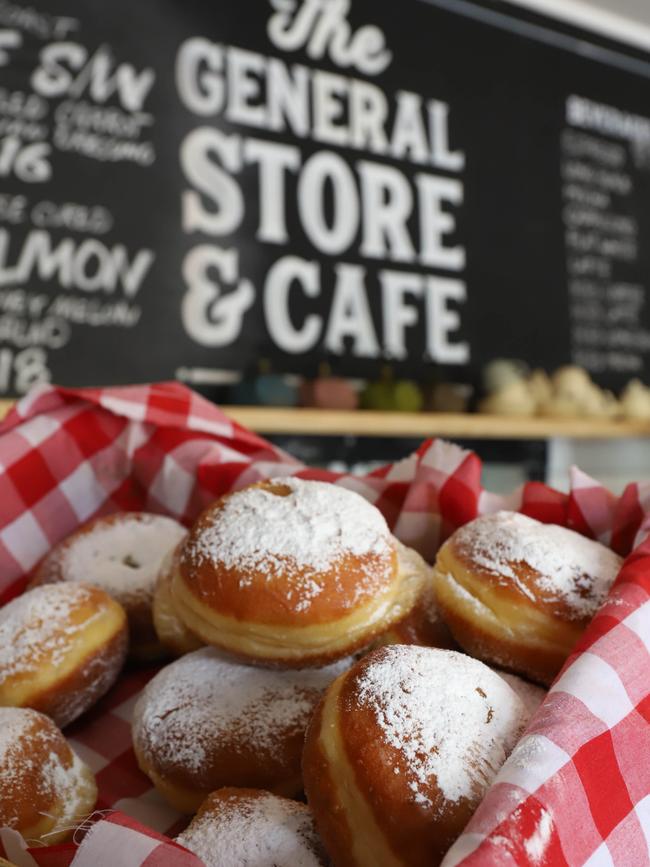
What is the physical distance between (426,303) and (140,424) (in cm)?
202

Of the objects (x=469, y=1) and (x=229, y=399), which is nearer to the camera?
(x=229, y=399)

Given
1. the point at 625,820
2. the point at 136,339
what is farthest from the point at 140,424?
the point at 136,339

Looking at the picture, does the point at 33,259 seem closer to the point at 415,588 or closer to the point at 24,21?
the point at 24,21

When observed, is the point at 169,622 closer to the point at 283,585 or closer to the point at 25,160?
the point at 283,585

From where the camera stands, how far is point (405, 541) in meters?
0.98

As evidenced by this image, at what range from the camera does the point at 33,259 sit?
94.7 inches

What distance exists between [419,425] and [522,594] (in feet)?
6.83

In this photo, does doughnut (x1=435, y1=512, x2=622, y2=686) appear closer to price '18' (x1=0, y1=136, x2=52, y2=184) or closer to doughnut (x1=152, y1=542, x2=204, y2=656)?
doughnut (x1=152, y1=542, x2=204, y2=656)

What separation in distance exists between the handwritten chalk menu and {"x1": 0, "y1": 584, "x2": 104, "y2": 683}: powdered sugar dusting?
167cm

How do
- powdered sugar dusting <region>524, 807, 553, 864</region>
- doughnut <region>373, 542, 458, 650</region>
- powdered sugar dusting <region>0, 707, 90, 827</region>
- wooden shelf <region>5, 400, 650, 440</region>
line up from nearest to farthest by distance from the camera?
powdered sugar dusting <region>524, 807, 553, 864</region> < powdered sugar dusting <region>0, 707, 90, 827</region> < doughnut <region>373, 542, 458, 650</region> < wooden shelf <region>5, 400, 650, 440</region>

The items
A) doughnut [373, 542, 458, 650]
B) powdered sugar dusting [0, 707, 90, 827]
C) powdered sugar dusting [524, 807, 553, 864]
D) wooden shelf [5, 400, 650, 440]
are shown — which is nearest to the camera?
powdered sugar dusting [524, 807, 553, 864]

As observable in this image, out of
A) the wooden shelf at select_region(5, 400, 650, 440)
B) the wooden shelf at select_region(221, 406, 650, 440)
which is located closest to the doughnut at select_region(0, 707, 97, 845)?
the wooden shelf at select_region(5, 400, 650, 440)

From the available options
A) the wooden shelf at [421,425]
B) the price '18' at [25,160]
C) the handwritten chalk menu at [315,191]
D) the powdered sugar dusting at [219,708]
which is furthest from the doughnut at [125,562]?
the price '18' at [25,160]

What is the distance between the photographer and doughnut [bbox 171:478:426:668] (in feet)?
2.30
